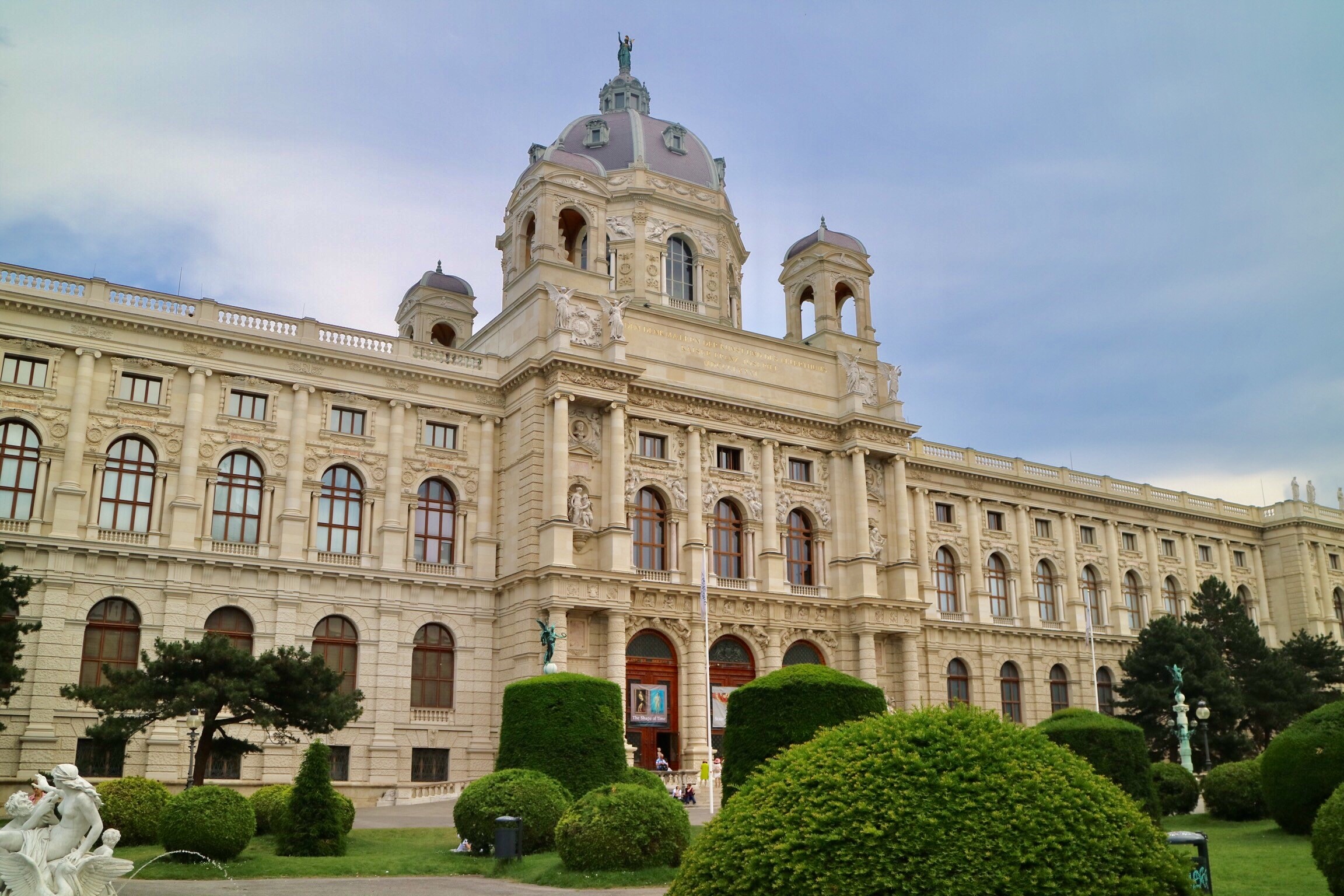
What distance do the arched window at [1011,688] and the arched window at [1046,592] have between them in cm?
406

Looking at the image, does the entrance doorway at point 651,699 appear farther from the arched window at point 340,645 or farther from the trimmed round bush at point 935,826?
the trimmed round bush at point 935,826

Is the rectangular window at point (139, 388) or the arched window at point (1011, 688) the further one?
the arched window at point (1011, 688)

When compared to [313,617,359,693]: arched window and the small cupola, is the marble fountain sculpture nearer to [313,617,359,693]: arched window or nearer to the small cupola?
[313,617,359,693]: arched window

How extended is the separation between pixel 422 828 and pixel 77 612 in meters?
15.9

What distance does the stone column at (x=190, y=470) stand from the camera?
40.3 metres

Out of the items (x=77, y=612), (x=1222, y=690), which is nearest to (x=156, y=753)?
(x=77, y=612)

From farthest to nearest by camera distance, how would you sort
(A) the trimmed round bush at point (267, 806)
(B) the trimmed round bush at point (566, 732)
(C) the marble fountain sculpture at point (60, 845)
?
1. (B) the trimmed round bush at point (566, 732)
2. (A) the trimmed round bush at point (267, 806)
3. (C) the marble fountain sculpture at point (60, 845)

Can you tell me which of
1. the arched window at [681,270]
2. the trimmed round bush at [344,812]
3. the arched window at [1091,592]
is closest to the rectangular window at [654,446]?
the arched window at [681,270]

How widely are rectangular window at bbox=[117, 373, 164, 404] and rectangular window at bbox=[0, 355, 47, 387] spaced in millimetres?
2433

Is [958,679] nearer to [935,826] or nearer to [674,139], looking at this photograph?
[674,139]

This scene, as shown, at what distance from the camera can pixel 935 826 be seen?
9.05 m

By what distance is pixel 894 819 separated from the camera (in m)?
9.12

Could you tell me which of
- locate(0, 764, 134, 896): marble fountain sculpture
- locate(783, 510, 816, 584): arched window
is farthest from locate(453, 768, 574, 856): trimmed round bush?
locate(783, 510, 816, 584): arched window

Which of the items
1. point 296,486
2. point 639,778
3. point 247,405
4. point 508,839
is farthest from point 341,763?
point 508,839
